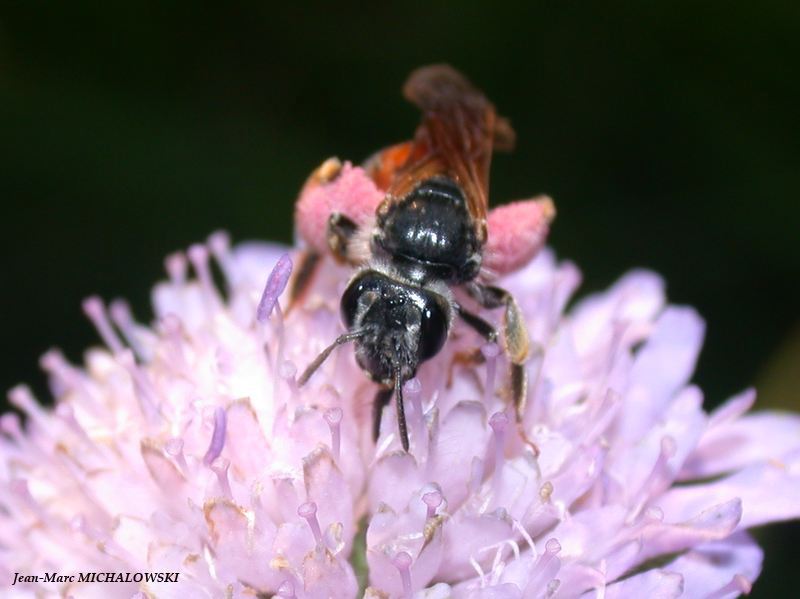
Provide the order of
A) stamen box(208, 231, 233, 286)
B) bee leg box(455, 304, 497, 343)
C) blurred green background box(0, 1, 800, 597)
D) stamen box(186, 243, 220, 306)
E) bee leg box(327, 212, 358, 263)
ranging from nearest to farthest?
bee leg box(455, 304, 497, 343) → bee leg box(327, 212, 358, 263) → stamen box(186, 243, 220, 306) → stamen box(208, 231, 233, 286) → blurred green background box(0, 1, 800, 597)

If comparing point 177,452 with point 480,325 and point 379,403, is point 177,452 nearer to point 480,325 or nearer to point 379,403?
point 379,403

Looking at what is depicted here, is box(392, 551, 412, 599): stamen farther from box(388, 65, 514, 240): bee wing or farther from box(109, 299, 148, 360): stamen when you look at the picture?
box(109, 299, 148, 360): stamen

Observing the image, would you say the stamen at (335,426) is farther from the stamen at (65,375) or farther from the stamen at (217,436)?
the stamen at (65,375)

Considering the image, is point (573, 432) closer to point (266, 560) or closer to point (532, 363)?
point (532, 363)

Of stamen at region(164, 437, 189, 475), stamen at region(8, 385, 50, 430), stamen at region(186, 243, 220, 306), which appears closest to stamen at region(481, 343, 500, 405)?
stamen at region(164, 437, 189, 475)

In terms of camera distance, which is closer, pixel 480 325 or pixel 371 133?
pixel 480 325

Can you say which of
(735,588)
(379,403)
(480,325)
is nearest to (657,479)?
(735,588)

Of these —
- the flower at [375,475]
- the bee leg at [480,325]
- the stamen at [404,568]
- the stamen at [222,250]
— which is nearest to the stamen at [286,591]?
the flower at [375,475]

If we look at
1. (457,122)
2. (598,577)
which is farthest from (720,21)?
(598,577)
